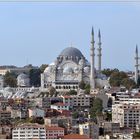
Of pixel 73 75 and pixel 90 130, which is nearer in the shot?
pixel 90 130

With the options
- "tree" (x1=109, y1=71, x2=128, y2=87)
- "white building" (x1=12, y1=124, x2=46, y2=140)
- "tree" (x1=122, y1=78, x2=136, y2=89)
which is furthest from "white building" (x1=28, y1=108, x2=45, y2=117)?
"tree" (x1=109, y1=71, x2=128, y2=87)

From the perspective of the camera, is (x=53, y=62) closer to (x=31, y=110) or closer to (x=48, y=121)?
(x=31, y=110)

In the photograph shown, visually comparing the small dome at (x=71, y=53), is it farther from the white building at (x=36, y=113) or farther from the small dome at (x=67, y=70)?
the white building at (x=36, y=113)

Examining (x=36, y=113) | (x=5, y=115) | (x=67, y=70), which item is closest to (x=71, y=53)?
(x=67, y=70)

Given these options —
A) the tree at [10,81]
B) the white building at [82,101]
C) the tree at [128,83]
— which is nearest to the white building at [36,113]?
the white building at [82,101]

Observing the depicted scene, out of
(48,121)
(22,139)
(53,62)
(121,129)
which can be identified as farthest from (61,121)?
(53,62)

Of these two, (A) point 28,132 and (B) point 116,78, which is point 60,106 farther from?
(B) point 116,78
